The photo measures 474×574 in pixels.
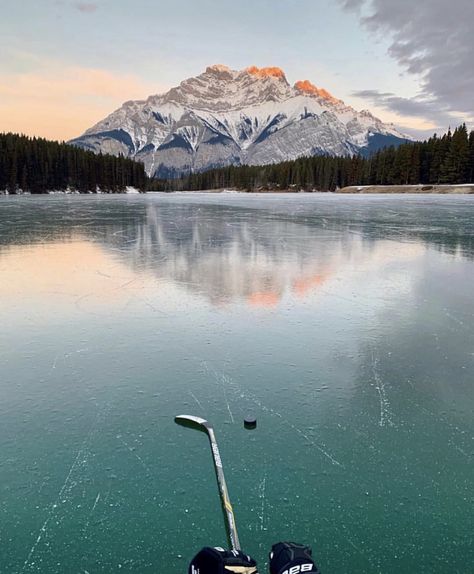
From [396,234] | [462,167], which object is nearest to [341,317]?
[396,234]

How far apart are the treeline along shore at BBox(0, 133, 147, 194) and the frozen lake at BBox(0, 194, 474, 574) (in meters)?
115

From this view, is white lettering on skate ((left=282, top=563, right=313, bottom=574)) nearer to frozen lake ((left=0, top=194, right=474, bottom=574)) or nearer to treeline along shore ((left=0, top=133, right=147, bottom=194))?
frozen lake ((left=0, top=194, right=474, bottom=574))

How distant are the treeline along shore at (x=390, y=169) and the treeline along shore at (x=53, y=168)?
63.0 m

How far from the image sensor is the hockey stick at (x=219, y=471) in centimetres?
334

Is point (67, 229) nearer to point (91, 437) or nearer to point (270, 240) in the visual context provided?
point (270, 240)

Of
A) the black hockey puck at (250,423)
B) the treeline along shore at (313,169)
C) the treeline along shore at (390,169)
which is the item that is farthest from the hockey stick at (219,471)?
the treeline along shore at (390,169)

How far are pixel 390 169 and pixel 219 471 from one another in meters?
135

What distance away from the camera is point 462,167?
106 m

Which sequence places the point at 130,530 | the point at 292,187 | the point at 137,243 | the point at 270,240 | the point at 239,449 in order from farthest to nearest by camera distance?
the point at 292,187 < the point at 270,240 < the point at 137,243 < the point at 239,449 < the point at 130,530

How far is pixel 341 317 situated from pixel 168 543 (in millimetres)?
6234

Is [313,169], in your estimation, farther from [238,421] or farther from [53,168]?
[238,421]

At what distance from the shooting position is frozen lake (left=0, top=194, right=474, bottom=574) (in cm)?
345

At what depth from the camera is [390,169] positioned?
12600cm

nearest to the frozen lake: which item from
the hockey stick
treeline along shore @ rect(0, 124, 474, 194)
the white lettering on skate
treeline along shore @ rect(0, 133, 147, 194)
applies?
the hockey stick
